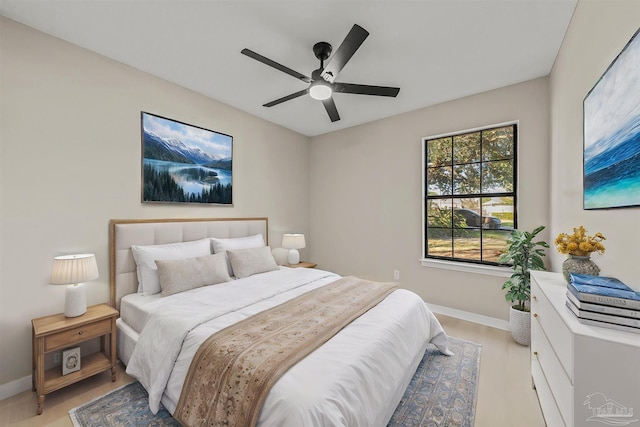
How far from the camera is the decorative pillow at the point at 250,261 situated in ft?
9.51

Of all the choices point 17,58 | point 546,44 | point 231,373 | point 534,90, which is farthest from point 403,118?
point 17,58

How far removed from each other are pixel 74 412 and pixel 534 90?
4.83 m

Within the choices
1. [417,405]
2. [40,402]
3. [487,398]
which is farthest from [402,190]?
[40,402]

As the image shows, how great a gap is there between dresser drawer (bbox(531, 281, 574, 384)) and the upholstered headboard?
10.2 feet

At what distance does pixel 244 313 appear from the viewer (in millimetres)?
1928

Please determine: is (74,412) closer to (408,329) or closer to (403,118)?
(408,329)

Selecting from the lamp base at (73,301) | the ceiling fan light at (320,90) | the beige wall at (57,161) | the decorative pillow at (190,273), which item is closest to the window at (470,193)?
the ceiling fan light at (320,90)

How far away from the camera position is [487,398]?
6.29 feet

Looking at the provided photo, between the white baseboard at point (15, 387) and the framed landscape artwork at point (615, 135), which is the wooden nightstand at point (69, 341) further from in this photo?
the framed landscape artwork at point (615, 135)

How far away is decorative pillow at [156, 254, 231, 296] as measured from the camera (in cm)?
234

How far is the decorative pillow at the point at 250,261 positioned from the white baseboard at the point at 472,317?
2168mm

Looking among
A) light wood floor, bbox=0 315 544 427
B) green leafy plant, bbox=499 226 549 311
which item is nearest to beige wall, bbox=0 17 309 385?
light wood floor, bbox=0 315 544 427

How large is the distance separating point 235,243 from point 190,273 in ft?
2.58

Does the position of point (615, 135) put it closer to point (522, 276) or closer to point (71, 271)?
point (522, 276)
